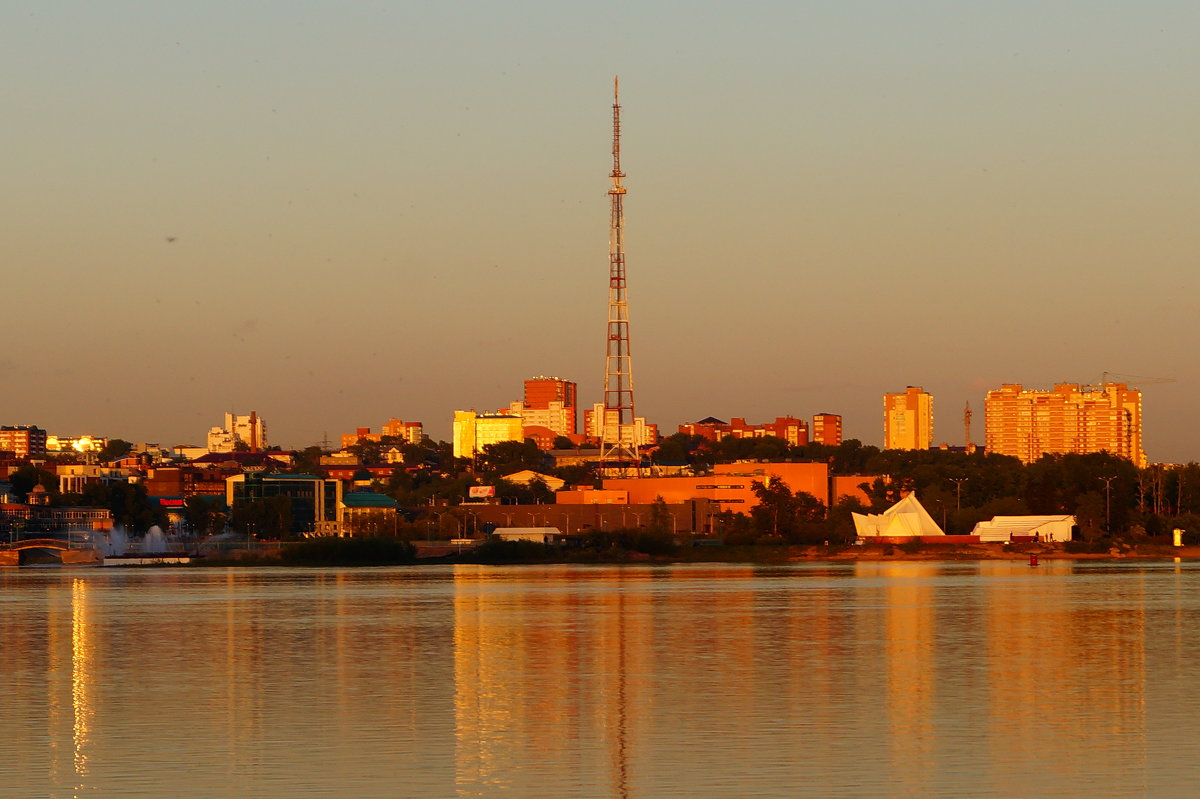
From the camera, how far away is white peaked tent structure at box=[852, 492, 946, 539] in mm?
167625

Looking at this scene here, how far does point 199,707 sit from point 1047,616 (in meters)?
33.8

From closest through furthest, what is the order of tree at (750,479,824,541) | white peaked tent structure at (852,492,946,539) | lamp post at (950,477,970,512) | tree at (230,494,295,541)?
tree at (750,479,824,541) → white peaked tent structure at (852,492,946,539) → lamp post at (950,477,970,512) → tree at (230,494,295,541)

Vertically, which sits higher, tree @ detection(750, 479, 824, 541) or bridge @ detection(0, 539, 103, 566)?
tree @ detection(750, 479, 824, 541)

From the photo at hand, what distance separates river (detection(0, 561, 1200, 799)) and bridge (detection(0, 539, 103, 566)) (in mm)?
117856

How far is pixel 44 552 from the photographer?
184875 mm

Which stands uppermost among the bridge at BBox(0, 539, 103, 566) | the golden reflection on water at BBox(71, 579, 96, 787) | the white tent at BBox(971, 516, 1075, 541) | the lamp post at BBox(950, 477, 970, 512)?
the lamp post at BBox(950, 477, 970, 512)

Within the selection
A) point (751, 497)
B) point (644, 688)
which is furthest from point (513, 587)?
point (751, 497)

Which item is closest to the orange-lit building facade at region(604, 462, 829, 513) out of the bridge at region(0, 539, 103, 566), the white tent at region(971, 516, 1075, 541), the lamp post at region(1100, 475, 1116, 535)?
the white tent at region(971, 516, 1075, 541)

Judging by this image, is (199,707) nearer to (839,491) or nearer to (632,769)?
(632,769)

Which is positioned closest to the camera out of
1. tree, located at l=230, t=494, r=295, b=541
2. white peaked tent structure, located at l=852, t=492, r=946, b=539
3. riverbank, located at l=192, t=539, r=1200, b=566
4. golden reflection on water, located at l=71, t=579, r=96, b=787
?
golden reflection on water, located at l=71, t=579, r=96, b=787

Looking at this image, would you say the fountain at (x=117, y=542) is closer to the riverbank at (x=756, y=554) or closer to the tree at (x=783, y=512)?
the riverbank at (x=756, y=554)

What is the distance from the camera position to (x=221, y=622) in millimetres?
61125

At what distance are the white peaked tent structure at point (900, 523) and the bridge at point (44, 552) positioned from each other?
7650 centimetres

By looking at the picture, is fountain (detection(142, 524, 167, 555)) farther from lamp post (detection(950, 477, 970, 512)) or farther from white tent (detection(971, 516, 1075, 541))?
white tent (detection(971, 516, 1075, 541))
